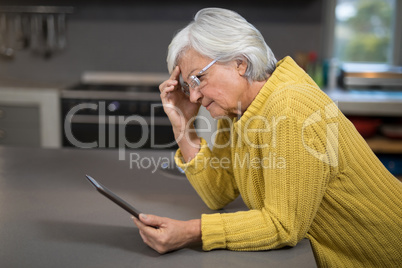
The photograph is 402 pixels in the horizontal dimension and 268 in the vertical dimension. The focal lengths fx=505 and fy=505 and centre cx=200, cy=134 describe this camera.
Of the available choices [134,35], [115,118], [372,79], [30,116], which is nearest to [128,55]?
[134,35]

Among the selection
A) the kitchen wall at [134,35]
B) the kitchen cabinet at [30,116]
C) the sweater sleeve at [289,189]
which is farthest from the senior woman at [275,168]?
the kitchen wall at [134,35]

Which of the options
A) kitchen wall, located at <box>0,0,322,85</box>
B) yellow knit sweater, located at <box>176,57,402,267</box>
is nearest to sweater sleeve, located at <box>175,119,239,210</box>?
yellow knit sweater, located at <box>176,57,402,267</box>

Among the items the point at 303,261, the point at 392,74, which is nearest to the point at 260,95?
the point at 303,261

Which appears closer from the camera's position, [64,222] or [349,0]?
[64,222]

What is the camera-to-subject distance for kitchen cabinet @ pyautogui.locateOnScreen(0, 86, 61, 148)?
11.3 ft

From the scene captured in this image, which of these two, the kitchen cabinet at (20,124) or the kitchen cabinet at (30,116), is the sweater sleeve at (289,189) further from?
the kitchen cabinet at (20,124)

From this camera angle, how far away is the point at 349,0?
3.84 meters

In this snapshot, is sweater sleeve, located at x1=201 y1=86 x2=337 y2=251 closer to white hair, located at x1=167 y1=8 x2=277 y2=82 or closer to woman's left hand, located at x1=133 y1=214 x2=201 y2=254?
woman's left hand, located at x1=133 y1=214 x2=201 y2=254

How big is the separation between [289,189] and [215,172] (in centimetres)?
41

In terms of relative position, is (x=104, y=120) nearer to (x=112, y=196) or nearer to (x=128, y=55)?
(x=128, y=55)

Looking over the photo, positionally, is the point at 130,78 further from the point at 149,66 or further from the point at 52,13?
the point at 52,13

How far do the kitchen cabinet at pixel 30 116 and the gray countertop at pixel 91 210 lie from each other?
57.4 inches

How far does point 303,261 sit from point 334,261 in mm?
241

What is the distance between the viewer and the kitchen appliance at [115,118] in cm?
340
